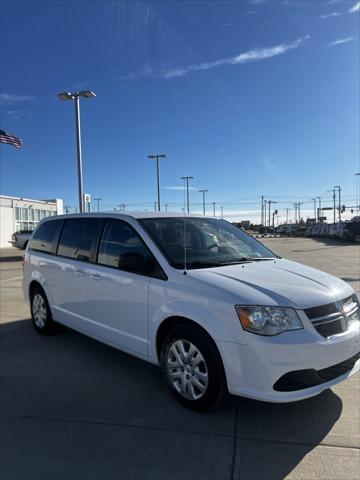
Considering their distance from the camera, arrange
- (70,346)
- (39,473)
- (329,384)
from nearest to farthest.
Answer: (39,473)
(329,384)
(70,346)

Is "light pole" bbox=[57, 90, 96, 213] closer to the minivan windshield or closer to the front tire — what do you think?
the minivan windshield

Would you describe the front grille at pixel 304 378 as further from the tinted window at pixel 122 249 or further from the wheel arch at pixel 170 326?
the tinted window at pixel 122 249

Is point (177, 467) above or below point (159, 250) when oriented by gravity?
below

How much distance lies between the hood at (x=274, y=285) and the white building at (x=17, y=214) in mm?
37941

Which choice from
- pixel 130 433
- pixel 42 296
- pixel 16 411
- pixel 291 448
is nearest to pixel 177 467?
pixel 130 433

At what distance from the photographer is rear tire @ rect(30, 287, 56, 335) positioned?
5957 millimetres

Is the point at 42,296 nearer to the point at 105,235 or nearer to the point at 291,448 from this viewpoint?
the point at 105,235

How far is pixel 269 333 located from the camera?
3.16 m

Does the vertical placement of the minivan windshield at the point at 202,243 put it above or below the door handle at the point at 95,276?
above

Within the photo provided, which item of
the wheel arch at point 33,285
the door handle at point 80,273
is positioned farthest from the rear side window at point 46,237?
the door handle at point 80,273

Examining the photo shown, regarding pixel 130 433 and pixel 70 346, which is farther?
pixel 70 346

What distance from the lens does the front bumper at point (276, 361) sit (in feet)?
10.2

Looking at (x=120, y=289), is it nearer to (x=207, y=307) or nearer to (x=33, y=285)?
(x=207, y=307)

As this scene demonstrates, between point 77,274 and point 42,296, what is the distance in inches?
51.9
